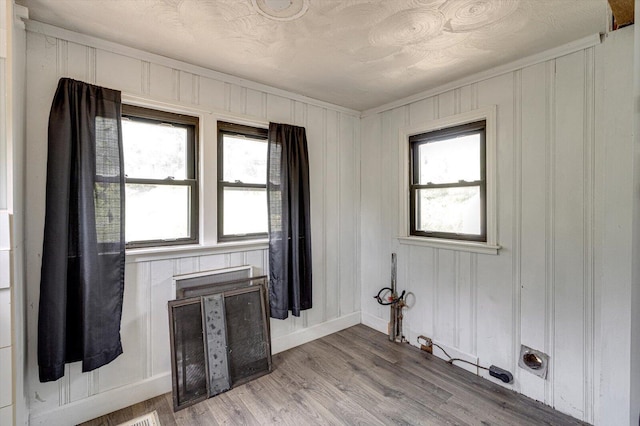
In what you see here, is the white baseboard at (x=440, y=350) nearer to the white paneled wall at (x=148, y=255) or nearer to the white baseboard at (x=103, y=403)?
the white paneled wall at (x=148, y=255)

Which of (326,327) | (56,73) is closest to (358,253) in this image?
(326,327)

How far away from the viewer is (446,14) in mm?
1688

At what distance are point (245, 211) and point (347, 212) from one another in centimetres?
122

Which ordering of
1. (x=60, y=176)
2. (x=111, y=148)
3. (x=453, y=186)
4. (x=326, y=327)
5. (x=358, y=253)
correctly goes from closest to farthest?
(x=60, y=176), (x=111, y=148), (x=453, y=186), (x=326, y=327), (x=358, y=253)

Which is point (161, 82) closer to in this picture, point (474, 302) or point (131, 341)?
point (131, 341)

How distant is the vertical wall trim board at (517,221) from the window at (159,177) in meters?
2.54

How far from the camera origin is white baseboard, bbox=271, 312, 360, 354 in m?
2.84

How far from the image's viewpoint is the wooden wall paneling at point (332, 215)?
3.24 metres

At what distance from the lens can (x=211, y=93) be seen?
2447 millimetres

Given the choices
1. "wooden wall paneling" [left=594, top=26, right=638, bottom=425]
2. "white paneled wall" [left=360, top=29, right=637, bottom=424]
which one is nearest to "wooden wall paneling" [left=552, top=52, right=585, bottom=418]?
"white paneled wall" [left=360, top=29, right=637, bottom=424]

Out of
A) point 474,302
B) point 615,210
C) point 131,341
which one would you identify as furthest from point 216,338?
point 615,210

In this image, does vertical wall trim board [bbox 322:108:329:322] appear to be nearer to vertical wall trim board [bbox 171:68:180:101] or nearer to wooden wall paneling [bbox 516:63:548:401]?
vertical wall trim board [bbox 171:68:180:101]

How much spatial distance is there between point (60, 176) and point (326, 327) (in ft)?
8.63

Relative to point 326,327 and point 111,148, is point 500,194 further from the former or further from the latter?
point 111,148
